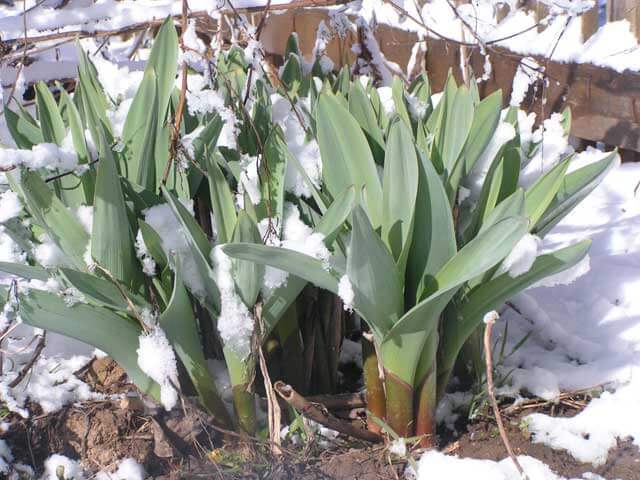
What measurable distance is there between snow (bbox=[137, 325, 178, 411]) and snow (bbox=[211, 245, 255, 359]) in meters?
0.10

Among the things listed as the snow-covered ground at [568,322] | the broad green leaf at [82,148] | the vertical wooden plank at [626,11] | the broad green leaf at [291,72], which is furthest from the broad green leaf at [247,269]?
the vertical wooden plank at [626,11]

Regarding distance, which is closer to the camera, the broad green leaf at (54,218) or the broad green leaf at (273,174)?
the broad green leaf at (54,218)

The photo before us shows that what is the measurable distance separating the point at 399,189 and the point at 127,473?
739 mm

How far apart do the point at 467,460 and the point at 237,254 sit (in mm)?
571

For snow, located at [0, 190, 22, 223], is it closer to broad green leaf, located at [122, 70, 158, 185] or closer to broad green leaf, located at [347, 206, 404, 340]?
broad green leaf, located at [122, 70, 158, 185]

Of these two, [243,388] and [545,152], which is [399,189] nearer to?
[243,388]

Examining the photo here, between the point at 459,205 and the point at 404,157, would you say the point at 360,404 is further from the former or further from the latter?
the point at 404,157

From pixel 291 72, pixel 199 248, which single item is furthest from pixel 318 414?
pixel 291 72

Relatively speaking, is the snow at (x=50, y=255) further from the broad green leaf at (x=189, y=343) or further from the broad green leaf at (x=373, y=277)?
the broad green leaf at (x=373, y=277)

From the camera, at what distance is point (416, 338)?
4.04ft

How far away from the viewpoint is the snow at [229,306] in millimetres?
1252

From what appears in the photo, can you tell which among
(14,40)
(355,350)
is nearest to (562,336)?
(355,350)

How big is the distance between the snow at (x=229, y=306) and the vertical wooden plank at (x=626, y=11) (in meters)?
2.23

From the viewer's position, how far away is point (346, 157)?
129 centimetres
